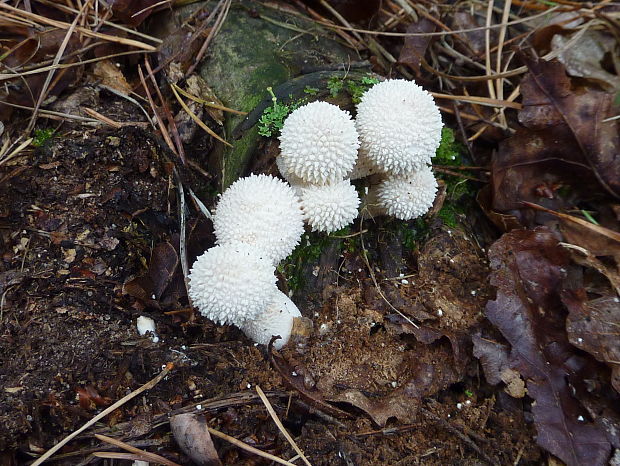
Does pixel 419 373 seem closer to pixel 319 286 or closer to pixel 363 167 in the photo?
pixel 319 286

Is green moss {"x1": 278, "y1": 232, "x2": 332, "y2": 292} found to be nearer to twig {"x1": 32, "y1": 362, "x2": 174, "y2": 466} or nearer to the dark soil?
the dark soil

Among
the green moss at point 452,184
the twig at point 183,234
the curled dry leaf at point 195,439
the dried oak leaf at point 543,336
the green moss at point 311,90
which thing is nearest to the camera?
the curled dry leaf at point 195,439

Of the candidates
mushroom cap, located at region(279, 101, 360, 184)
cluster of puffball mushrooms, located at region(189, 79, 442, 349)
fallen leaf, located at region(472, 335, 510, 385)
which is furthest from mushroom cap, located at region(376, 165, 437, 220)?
fallen leaf, located at region(472, 335, 510, 385)

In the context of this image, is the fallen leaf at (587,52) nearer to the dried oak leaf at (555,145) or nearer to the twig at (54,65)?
the dried oak leaf at (555,145)

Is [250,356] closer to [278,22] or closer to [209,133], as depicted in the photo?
[209,133]

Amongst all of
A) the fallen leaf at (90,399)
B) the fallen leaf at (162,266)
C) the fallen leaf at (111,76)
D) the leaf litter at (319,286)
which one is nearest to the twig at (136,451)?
the leaf litter at (319,286)

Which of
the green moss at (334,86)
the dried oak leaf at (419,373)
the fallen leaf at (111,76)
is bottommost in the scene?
the dried oak leaf at (419,373)

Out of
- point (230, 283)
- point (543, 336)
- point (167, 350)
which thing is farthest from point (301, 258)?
point (543, 336)
